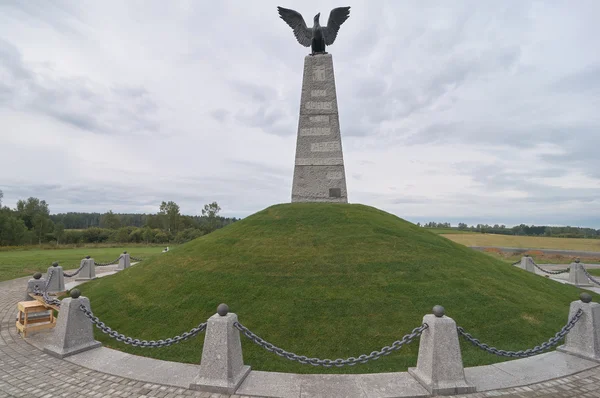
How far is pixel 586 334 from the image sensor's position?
25.3 feet

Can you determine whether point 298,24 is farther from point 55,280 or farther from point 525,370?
point 525,370

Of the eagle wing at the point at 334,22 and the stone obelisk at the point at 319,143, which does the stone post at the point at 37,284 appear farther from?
the eagle wing at the point at 334,22

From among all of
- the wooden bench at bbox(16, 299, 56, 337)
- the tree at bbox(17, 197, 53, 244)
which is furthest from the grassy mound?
the tree at bbox(17, 197, 53, 244)

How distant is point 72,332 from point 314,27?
19.4 metres

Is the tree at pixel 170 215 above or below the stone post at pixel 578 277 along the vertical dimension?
above

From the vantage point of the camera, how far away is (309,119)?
750 inches

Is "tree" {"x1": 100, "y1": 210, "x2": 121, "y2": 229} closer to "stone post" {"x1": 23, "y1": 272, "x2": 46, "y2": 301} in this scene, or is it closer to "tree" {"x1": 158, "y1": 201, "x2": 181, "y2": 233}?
"tree" {"x1": 158, "y1": 201, "x2": 181, "y2": 233}

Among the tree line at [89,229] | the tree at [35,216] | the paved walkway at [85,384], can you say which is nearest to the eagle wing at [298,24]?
the paved walkway at [85,384]

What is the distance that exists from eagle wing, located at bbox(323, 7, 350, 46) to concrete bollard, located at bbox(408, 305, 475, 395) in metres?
18.6

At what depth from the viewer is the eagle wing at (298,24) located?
784 inches

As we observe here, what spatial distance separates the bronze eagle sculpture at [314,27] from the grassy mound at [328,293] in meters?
12.0

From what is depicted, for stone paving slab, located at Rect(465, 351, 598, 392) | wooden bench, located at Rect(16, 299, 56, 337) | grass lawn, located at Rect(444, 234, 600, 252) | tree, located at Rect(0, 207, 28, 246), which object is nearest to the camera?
stone paving slab, located at Rect(465, 351, 598, 392)

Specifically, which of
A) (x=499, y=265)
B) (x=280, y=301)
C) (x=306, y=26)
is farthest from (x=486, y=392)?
(x=306, y=26)

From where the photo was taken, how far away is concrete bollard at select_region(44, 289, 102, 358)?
7.71m
